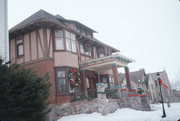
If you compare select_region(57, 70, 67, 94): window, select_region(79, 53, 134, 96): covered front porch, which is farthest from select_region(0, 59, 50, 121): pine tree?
select_region(79, 53, 134, 96): covered front porch

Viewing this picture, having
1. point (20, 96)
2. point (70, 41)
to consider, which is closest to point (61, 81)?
point (70, 41)

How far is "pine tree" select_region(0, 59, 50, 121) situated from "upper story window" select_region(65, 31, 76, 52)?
280 inches

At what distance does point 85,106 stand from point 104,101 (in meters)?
1.63

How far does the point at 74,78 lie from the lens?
53.7 feet

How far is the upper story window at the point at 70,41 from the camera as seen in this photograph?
16.6m

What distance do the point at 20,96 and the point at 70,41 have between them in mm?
9380

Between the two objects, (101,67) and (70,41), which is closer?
(70,41)

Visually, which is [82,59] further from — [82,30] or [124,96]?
[124,96]

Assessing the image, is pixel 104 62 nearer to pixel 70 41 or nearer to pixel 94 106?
pixel 70 41

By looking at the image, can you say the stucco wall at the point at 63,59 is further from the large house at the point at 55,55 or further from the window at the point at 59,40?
the window at the point at 59,40

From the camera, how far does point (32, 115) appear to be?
916 cm

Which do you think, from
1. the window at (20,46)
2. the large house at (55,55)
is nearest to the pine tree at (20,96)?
the large house at (55,55)

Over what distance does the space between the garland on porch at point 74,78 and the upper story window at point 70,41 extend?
2.13 meters

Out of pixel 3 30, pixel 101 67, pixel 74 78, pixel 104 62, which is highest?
pixel 3 30
